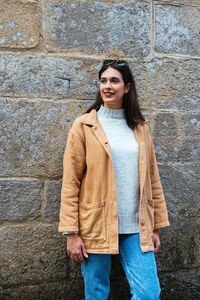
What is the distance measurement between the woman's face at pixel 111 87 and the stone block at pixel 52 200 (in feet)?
2.64

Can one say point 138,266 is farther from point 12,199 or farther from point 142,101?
point 142,101

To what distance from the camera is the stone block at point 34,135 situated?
105 inches

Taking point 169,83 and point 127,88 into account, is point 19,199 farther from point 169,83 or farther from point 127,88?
point 169,83

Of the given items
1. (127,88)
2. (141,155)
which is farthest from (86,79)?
(141,155)

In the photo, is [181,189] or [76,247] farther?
[181,189]

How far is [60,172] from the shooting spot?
2.75 m

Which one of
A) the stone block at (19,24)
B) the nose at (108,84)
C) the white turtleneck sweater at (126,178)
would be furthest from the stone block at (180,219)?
the stone block at (19,24)

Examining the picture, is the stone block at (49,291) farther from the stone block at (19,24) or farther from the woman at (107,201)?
the stone block at (19,24)

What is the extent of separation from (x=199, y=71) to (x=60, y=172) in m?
1.52

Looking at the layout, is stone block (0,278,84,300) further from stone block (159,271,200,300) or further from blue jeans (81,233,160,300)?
stone block (159,271,200,300)

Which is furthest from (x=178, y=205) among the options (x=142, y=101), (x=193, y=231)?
(x=142, y=101)

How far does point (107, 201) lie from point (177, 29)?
1.70m

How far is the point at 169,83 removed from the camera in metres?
2.93

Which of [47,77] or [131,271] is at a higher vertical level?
[47,77]
